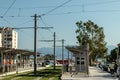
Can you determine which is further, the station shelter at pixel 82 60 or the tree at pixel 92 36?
the tree at pixel 92 36

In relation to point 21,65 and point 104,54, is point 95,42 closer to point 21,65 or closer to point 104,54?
point 104,54

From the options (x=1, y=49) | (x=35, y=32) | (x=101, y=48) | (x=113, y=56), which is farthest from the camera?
(x=113, y=56)

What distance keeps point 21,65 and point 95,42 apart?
17.5 meters

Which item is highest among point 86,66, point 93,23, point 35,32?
point 93,23

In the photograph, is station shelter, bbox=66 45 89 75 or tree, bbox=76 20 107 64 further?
tree, bbox=76 20 107 64

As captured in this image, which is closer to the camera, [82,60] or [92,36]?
[82,60]

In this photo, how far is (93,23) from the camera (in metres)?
83.1

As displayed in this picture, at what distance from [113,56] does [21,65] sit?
53.8m

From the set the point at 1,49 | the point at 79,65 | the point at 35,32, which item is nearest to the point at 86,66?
the point at 79,65

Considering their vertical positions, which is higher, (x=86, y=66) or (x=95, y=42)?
(x=95, y=42)

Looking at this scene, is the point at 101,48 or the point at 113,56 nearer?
the point at 101,48

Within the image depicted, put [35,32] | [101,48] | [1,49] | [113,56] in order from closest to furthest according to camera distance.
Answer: [1,49] < [35,32] < [101,48] < [113,56]

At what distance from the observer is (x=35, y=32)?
46.4 metres

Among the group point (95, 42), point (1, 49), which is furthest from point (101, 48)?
point (1, 49)
